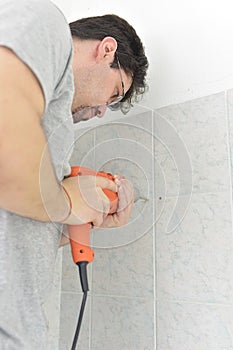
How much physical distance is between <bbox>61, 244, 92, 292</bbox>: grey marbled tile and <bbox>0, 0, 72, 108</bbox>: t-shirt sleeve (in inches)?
28.9

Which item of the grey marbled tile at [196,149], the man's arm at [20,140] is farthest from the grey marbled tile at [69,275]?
the man's arm at [20,140]

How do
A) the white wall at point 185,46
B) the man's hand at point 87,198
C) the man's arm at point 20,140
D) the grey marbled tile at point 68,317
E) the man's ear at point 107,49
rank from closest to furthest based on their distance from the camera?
1. the man's arm at point 20,140
2. the man's hand at point 87,198
3. the man's ear at point 107,49
4. the white wall at point 185,46
5. the grey marbled tile at point 68,317

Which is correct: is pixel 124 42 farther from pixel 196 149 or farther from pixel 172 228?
pixel 172 228

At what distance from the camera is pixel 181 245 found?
1.00 m

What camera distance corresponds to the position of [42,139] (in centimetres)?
64

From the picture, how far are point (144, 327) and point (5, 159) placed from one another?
0.64 metres

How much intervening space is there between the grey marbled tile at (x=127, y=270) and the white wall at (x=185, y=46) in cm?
38

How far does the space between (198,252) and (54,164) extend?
0.42 metres

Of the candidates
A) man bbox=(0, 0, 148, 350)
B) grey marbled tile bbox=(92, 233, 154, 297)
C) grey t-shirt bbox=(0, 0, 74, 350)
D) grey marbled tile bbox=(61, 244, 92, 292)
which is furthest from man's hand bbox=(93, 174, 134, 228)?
grey marbled tile bbox=(61, 244, 92, 292)

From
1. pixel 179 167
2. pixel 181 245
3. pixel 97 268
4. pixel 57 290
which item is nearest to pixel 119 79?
pixel 179 167

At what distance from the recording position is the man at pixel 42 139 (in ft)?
1.97

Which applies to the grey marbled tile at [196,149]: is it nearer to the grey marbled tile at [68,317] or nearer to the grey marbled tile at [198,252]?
the grey marbled tile at [198,252]

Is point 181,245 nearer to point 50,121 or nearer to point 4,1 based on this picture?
point 50,121

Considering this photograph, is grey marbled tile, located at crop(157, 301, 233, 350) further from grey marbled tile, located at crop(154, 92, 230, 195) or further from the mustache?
the mustache
